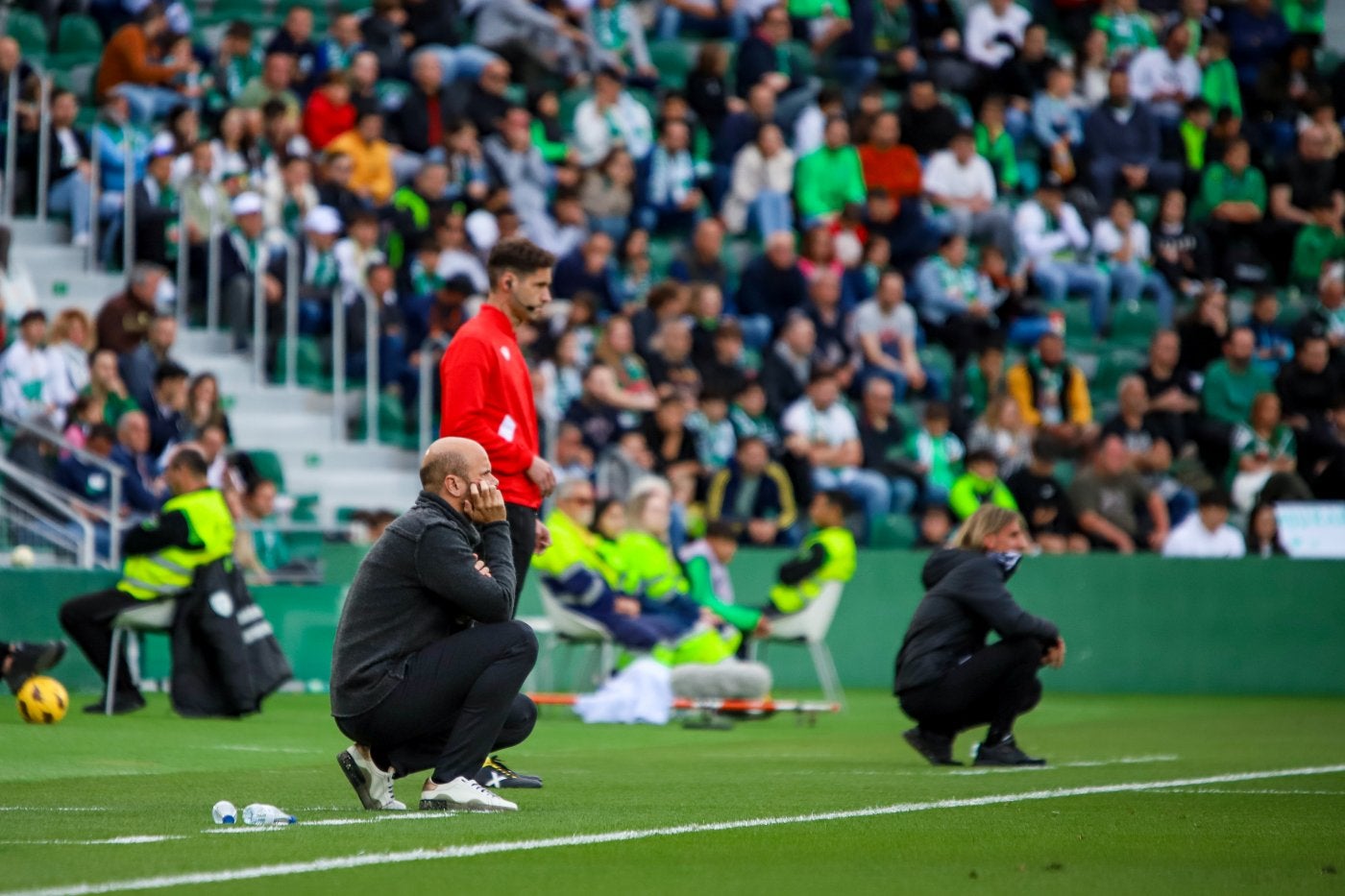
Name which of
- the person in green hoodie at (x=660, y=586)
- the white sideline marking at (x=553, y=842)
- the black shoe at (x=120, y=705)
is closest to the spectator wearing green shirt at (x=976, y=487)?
the person in green hoodie at (x=660, y=586)

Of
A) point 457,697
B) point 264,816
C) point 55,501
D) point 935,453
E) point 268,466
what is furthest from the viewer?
point 935,453

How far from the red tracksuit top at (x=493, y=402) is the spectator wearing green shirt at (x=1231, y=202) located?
16531mm

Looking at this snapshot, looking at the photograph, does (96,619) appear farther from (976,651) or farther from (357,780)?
(357,780)

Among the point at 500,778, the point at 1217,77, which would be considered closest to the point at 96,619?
the point at 500,778

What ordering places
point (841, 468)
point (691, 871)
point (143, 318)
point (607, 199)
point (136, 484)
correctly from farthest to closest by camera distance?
point (607, 199) < point (841, 468) < point (143, 318) < point (136, 484) < point (691, 871)

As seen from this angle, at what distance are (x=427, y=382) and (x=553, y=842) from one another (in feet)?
39.7

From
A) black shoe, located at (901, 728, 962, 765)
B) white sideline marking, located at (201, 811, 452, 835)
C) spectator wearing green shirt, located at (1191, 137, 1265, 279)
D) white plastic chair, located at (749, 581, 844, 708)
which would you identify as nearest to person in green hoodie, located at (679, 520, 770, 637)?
white plastic chair, located at (749, 581, 844, 708)

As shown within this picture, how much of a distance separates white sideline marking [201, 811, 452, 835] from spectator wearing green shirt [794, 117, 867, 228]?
15.4 metres

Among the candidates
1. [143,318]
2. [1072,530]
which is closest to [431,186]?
[143,318]

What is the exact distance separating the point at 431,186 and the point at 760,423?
3749mm

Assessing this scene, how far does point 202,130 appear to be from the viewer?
1969 cm

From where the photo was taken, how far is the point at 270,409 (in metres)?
18.7

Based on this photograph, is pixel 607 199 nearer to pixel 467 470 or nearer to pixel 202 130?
pixel 202 130

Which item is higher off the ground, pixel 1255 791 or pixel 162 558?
pixel 1255 791
